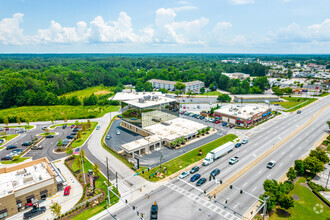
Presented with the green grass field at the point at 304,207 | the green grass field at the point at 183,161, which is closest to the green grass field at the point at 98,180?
the green grass field at the point at 183,161

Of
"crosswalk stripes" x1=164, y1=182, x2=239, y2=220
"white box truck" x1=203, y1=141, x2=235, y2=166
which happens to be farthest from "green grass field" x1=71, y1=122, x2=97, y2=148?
"white box truck" x1=203, y1=141, x2=235, y2=166

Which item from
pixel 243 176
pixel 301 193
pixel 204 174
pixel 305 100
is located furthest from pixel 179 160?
pixel 305 100

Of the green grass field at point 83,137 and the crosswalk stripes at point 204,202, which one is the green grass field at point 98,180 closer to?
the crosswalk stripes at point 204,202

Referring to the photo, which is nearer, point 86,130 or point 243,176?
point 243,176

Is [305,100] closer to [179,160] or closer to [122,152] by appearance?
[179,160]

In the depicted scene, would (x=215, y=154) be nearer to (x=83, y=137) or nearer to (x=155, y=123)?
(x=155, y=123)

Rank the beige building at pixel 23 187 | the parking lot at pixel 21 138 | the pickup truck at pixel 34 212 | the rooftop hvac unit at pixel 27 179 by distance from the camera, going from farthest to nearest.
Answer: the parking lot at pixel 21 138 → the rooftop hvac unit at pixel 27 179 → the beige building at pixel 23 187 → the pickup truck at pixel 34 212
